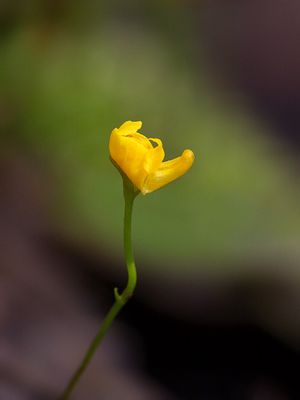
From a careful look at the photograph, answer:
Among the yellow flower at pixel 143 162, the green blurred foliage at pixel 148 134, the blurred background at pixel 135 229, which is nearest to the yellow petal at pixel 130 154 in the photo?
the yellow flower at pixel 143 162

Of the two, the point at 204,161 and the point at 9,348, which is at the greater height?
the point at 204,161

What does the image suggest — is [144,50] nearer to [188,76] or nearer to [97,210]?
[188,76]

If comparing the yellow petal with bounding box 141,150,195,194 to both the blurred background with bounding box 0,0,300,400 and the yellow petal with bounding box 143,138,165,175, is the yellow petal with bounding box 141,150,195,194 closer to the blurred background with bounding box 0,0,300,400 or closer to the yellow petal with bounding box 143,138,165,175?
the yellow petal with bounding box 143,138,165,175

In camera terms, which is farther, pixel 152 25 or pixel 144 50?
pixel 152 25

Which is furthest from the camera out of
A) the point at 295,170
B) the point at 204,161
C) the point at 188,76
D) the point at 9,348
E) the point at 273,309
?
the point at 188,76

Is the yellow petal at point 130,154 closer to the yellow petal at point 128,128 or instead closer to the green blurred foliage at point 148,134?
the yellow petal at point 128,128

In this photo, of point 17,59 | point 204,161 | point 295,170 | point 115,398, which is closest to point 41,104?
point 17,59
